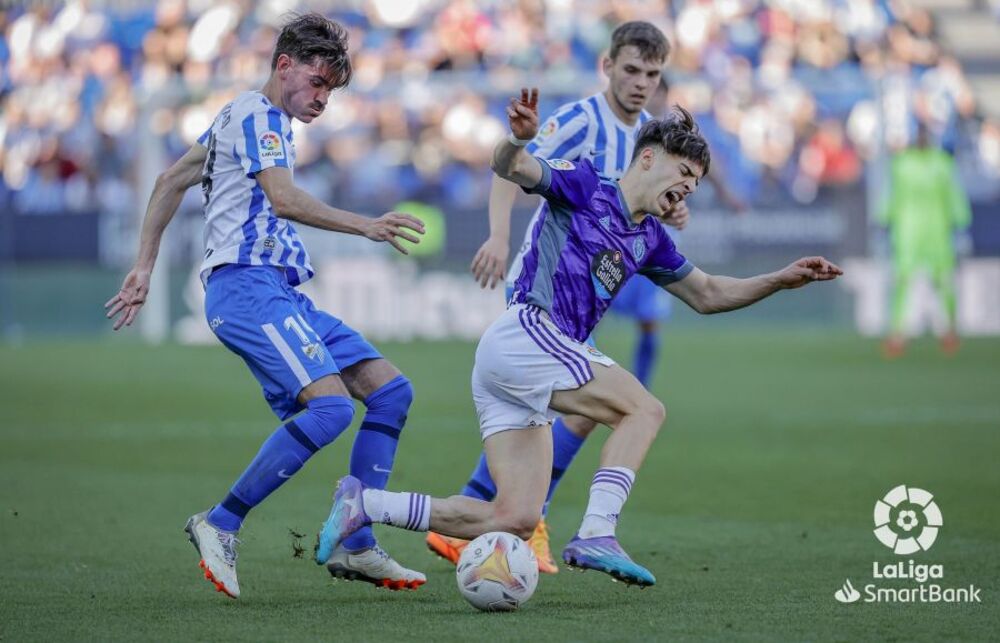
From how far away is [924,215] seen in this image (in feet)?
68.2

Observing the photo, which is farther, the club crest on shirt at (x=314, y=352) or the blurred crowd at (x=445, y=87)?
the blurred crowd at (x=445, y=87)

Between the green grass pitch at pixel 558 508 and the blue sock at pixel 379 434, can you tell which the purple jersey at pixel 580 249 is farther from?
the green grass pitch at pixel 558 508

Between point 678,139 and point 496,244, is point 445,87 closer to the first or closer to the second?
Answer: point 496,244

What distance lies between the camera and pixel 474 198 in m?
24.7

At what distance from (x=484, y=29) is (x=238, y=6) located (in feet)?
13.6

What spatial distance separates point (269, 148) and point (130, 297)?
0.85 metres

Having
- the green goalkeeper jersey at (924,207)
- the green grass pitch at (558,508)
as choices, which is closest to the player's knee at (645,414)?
the green grass pitch at (558,508)

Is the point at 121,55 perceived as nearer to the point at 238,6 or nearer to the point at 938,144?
the point at 238,6

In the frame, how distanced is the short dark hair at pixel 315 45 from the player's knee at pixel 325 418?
118 cm

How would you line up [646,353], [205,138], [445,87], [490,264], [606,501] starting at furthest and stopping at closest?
[445,87] < [646,353] < [490,264] < [205,138] < [606,501]

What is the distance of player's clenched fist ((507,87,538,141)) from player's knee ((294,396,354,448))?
3.93 ft

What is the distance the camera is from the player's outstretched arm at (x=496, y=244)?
258 inches

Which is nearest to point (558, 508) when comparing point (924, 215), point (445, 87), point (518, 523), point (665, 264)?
point (665, 264)

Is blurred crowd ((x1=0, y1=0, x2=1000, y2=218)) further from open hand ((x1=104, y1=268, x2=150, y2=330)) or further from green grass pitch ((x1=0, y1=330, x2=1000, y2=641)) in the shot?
open hand ((x1=104, y1=268, x2=150, y2=330))
